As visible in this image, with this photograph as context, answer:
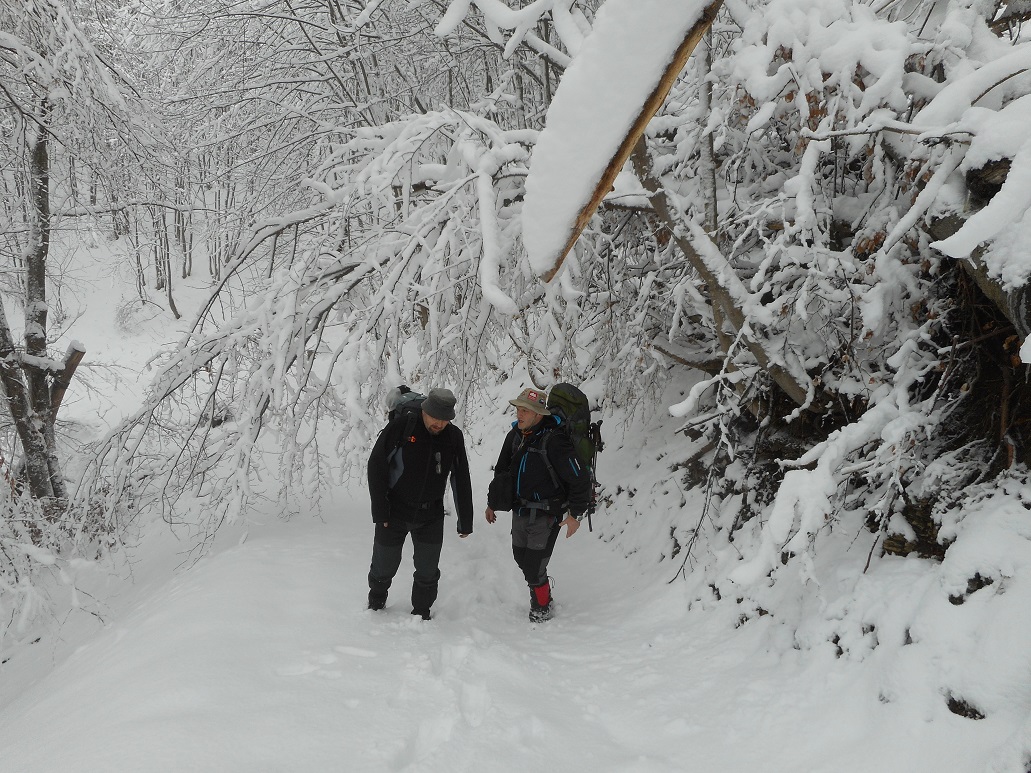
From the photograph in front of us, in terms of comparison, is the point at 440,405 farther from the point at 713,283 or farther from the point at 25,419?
the point at 25,419

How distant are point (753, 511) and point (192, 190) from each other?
7.64 metres

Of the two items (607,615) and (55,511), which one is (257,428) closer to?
(607,615)

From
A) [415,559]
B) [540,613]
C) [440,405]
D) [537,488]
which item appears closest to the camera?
[440,405]

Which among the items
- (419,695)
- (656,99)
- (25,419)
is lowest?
(419,695)

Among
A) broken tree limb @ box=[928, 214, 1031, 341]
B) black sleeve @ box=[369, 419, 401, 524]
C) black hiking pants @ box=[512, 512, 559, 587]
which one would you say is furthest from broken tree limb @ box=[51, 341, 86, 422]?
broken tree limb @ box=[928, 214, 1031, 341]

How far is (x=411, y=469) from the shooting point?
4.07 m

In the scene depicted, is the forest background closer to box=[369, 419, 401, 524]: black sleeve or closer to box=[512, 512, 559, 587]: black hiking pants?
box=[369, 419, 401, 524]: black sleeve

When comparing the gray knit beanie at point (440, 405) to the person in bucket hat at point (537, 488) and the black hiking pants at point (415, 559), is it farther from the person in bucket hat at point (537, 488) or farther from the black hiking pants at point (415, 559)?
the black hiking pants at point (415, 559)

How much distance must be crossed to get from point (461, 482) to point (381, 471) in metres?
0.61

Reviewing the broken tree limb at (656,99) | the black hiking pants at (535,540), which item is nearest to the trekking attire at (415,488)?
the black hiking pants at (535,540)

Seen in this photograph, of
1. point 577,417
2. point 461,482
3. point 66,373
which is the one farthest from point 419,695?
point 66,373

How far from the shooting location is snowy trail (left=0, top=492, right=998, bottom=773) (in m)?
2.45

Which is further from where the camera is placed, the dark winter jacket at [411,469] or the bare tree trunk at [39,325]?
the bare tree trunk at [39,325]

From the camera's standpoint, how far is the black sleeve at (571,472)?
4434 millimetres
